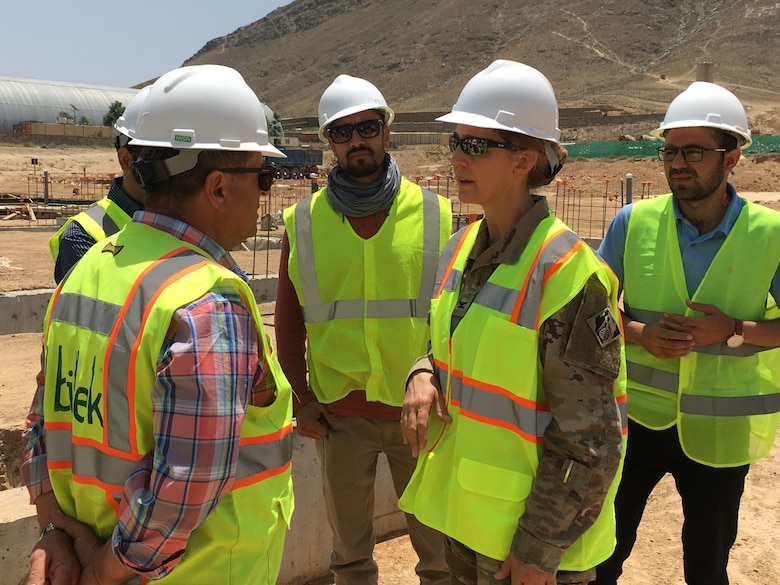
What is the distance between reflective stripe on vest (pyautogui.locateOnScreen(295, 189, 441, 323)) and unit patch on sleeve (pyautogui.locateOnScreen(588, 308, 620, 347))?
136cm

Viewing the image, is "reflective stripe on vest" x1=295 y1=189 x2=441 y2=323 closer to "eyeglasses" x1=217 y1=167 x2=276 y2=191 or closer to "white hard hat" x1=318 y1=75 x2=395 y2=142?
"white hard hat" x1=318 y1=75 x2=395 y2=142

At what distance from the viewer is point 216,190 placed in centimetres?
183

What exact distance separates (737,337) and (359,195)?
1.67 m

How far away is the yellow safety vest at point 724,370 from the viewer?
2.88 meters

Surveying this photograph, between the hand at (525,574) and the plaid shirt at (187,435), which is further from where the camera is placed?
the hand at (525,574)

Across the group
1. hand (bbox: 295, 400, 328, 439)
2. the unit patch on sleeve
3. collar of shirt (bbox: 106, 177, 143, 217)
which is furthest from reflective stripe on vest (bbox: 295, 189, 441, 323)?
the unit patch on sleeve

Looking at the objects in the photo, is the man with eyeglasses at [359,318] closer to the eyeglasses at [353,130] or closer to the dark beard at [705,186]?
the eyeglasses at [353,130]

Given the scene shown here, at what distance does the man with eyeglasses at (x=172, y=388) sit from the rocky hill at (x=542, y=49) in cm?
6021

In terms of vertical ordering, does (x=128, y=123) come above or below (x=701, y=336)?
above

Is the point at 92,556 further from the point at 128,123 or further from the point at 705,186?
the point at 705,186

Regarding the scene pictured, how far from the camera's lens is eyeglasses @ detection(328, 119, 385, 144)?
331 cm

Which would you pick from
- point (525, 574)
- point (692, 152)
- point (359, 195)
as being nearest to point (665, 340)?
point (692, 152)

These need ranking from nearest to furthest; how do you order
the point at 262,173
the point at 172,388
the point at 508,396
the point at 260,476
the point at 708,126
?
1. the point at 172,388
2. the point at 260,476
3. the point at 262,173
4. the point at 508,396
5. the point at 708,126

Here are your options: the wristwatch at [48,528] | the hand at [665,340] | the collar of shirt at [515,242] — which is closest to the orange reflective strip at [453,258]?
the collar of shirt at [515,242]
